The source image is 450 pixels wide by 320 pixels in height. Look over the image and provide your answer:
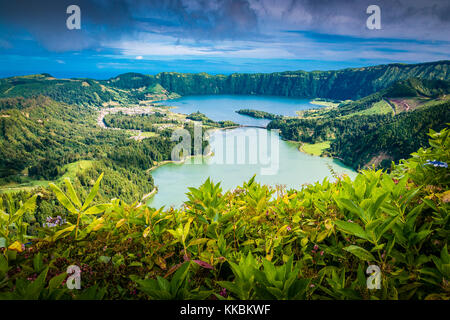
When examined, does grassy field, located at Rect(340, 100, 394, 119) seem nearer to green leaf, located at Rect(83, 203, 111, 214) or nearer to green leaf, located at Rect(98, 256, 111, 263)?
green leaf, located at Rect(83, 203, 111, 214)

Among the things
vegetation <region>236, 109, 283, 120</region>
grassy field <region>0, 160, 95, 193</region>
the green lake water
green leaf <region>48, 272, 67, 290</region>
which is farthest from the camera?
vegetation <region>236, 109, 283, 120</region>

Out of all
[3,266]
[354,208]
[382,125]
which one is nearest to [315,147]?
[382,125]

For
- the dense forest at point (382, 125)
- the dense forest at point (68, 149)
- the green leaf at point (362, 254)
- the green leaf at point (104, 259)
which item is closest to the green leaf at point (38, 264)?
the green leaf at point (104, 259)

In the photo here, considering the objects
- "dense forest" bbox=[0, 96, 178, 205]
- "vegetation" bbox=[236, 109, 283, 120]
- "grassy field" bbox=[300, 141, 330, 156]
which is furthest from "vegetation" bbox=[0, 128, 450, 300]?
"vegetation" bbox=[236, 109, 283, 120]

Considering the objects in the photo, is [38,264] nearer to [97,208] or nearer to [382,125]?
[97,208]

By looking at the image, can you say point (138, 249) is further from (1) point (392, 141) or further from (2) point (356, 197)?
(1) point (392, 141)

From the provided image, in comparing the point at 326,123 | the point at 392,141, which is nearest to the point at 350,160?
the point at 392,141

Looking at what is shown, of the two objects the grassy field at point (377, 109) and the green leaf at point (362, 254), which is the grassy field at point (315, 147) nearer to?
the grassy field at point (377, 109)
